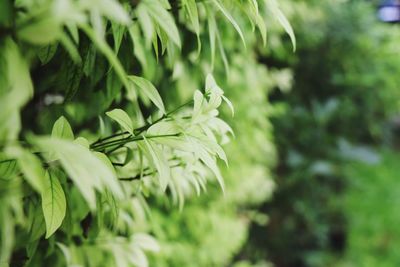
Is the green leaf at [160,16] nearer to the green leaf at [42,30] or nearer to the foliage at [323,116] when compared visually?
the green leaf at [42,30]

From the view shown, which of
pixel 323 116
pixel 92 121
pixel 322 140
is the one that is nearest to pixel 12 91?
pixel 92 121

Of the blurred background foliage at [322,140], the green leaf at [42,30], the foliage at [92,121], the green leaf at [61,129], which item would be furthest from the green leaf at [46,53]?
the blurred background foliage at [322,140]

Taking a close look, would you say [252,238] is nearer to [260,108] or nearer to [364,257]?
[364,257]

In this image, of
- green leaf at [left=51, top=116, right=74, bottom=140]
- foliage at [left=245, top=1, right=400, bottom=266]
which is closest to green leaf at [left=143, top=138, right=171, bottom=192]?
green leaf at [left=51, top=116, right=74, bottom=140]

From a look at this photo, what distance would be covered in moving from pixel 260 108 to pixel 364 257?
8.73 feet

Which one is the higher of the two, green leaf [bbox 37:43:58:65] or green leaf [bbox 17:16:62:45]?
green leaf [bbox 17:16:62:45]

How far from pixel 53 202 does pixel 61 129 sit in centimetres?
10

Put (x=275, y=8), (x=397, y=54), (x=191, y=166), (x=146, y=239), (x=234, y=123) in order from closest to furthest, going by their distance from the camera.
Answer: (x=275, y=8)
(x=191, y=166)
(x=146, y=239)
(x=234, y=123)
(x=397, y=54)

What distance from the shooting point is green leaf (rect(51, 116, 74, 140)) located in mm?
650

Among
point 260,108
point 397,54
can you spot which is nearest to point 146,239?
point 260,108

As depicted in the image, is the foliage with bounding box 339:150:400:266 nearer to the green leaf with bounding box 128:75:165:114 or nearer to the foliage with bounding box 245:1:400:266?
the foliage with bounding box 245:1:400:266

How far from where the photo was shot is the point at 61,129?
25.9 inches

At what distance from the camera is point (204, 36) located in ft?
4.54

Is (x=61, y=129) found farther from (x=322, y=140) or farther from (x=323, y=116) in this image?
(x=322, y=140)
